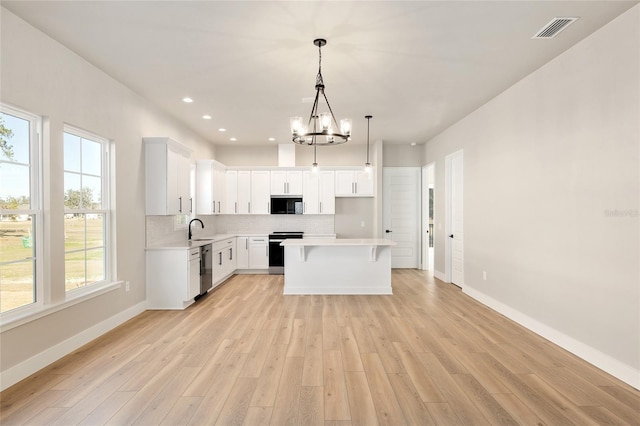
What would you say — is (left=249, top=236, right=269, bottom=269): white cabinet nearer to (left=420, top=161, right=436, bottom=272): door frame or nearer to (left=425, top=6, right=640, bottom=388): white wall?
(left=420, top=161, right=436, bottom=272): door frame

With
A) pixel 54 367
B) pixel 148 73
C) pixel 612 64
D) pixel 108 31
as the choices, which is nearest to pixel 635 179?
pixel 612 64

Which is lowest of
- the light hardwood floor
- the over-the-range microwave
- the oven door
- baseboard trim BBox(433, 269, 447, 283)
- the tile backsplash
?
the light hardwood floor

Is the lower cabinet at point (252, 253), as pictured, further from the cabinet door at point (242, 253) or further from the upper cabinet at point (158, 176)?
the upper cabinet at point (158, 176)

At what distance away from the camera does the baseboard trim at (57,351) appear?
2.56 metres

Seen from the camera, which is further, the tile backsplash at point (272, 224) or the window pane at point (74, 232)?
the tile backsplash at point (272, 224)

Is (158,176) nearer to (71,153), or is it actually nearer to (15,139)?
(71,153)

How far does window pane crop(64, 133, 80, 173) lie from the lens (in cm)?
330

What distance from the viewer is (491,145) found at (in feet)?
15.3

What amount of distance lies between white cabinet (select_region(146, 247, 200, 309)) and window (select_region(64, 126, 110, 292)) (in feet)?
2.49

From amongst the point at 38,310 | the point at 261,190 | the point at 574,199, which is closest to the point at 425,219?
the point at 261,190

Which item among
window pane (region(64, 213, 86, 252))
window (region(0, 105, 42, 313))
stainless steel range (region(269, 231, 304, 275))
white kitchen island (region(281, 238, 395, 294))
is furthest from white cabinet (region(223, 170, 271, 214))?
window (region(0, 105, 42, 313))

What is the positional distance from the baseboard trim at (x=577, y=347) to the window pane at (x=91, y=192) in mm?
5115

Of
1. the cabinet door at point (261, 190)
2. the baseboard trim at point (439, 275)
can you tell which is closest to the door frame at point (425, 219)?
the baseboard trim at point (439, 275)

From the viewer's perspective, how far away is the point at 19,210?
276 centimetres
